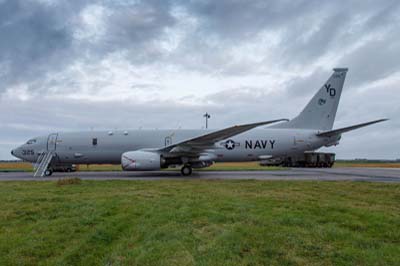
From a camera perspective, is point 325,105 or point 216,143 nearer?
point 216,143

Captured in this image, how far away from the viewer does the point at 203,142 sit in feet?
56.8

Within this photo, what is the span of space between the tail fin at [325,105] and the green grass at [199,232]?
44.8 ft

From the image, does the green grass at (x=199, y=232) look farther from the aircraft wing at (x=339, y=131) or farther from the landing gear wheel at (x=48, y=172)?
the landing gear wheel at (x=48, y=172)

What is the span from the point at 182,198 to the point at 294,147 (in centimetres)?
1311

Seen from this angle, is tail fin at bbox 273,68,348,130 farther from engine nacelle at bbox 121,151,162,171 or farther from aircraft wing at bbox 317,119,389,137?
engine nacelle at bbox 121,151,162,171

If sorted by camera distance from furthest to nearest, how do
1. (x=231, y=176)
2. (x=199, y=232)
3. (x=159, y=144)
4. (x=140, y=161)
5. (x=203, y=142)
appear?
(x=159, y=144) → (x=231, y=176) → (x=203, y=142) → (x=140, y=161) → (x=199, y=232)

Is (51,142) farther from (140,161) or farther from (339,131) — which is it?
(339,131)

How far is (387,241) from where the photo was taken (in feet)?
15.3

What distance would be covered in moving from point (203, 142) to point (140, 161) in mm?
3346

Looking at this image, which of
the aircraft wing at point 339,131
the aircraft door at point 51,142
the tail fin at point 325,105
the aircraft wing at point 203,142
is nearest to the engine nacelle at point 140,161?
the aircraft wing at point 203,142

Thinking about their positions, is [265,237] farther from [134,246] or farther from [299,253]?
[134,246]

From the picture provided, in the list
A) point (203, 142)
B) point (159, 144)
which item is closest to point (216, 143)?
point (203, 142)

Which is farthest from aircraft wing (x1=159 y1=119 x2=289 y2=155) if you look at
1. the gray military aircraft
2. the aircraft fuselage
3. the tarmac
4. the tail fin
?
the tail fin

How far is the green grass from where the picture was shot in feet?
13.0
